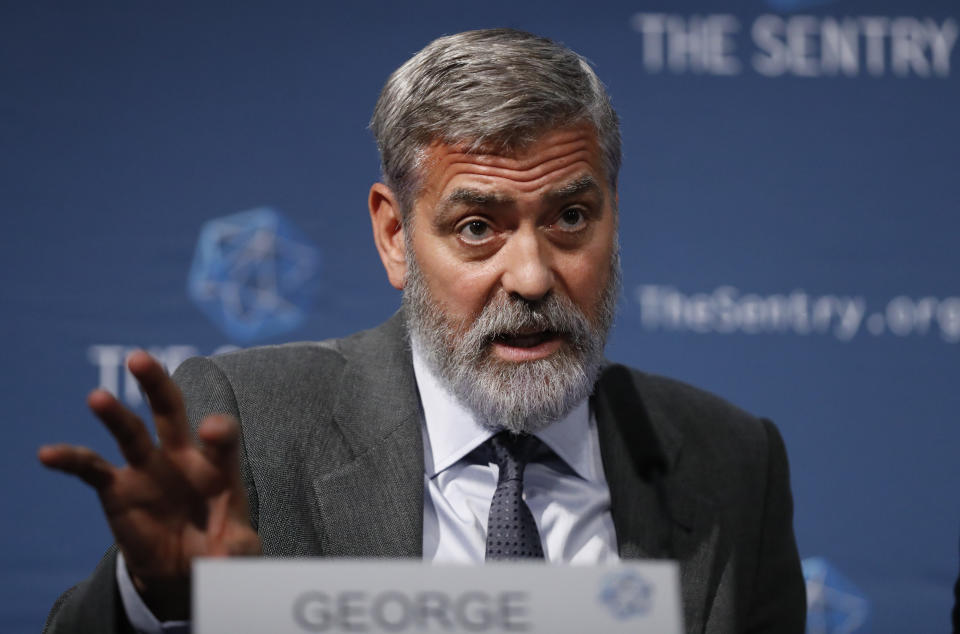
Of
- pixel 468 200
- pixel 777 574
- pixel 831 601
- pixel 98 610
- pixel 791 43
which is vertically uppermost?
pixel 791 43

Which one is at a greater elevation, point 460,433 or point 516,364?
point 516,364

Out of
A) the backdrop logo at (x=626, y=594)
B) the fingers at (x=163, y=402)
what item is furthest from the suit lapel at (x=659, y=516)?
the fingers at (x=163, y=402)

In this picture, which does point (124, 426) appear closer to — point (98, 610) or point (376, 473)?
point (98, 610)

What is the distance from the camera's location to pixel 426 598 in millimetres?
999

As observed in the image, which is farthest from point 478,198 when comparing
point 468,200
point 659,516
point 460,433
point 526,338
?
point 659,516

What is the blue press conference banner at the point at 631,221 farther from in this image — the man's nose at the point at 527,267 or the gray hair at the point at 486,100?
the man's nose at the point at 527,267

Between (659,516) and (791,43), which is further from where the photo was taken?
(791,43)

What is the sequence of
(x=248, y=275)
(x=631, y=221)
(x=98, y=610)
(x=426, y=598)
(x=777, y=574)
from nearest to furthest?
(x=426, y=598) < (x=98, y=610) < (x=777, y=574) < (x=248, y=275) < (x=631, y=221)

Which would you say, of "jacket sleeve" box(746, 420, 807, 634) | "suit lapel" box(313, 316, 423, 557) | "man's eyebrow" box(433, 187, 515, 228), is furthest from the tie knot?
"jacket sleeve" box(746, 420, 807, 634)

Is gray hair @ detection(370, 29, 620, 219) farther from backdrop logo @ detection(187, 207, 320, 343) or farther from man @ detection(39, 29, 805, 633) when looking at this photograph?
backdrop logo @ detection(187, 207, 320, 343)

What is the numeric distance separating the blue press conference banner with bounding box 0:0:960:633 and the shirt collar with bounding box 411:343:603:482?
2.60ft

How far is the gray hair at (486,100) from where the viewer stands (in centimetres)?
180

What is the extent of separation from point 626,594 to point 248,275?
1.85 m

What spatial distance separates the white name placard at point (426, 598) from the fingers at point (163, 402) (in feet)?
0.66
